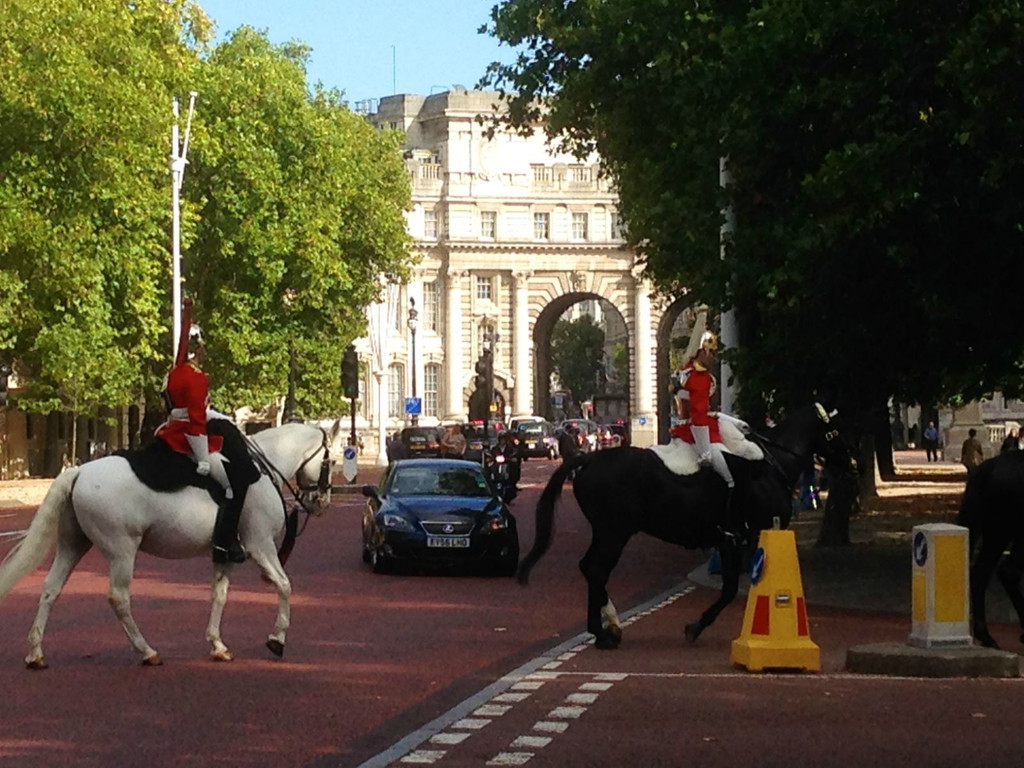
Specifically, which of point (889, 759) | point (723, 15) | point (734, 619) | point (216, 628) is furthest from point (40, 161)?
point (889, 759)

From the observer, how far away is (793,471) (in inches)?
740

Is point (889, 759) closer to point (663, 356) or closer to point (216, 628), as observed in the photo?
point (216, 628)

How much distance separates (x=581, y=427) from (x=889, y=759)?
83.1 meters

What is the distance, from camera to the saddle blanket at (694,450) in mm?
17984

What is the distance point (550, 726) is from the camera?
488 inches

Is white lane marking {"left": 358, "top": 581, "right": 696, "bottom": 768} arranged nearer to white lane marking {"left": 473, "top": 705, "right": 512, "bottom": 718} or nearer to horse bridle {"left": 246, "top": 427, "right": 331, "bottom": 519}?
white lane marking {"left": 473, "top": 705, "right": 512, "bottom": 718}

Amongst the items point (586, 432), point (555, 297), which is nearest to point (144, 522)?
point (586, 432)

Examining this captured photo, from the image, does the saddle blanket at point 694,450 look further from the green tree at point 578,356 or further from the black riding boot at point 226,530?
the green tree at point 578,356

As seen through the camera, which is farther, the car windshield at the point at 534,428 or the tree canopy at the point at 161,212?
the car windshield at the point at 534,428

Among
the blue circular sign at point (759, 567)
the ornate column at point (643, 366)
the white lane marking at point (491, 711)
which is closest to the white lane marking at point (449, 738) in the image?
the white lane marking at point (491, 711)

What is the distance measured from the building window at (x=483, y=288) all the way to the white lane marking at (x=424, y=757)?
114106 millimetres

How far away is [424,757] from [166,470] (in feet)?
17.1

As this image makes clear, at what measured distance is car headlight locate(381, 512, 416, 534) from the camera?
87.9 ft

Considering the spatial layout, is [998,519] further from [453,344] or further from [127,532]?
[453,344]
